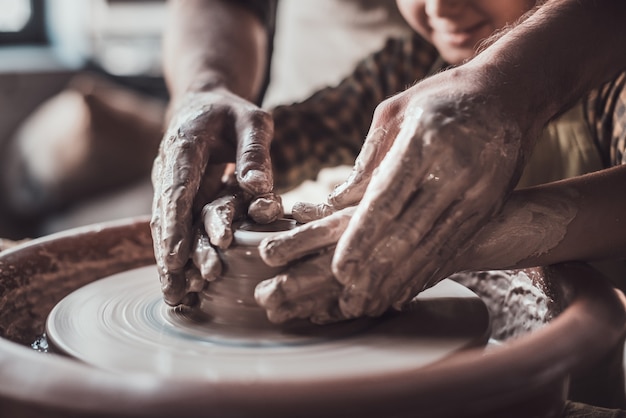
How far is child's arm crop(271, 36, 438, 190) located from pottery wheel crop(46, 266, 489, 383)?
804 millimetres

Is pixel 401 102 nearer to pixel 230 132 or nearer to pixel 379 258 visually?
pixel 379 258

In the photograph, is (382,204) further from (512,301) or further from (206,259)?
(512,301)

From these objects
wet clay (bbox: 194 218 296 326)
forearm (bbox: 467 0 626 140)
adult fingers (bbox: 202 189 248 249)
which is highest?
A: forearm (bbox: 467 0 626 140)

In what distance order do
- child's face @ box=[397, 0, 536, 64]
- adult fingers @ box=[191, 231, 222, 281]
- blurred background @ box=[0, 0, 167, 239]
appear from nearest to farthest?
adult fingers @ box=[191, 231, 222, 281], child's face @ box=[397, 0, 536, 64], blurred background @ box=[0, 0, 167, 239]

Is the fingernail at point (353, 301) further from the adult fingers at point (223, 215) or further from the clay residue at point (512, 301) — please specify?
the clay residue at point (512, 301)

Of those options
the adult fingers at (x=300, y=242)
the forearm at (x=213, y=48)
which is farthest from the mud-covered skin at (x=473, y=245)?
the forearm at (x=213, y=48)

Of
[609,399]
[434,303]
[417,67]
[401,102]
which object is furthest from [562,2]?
[417,67]

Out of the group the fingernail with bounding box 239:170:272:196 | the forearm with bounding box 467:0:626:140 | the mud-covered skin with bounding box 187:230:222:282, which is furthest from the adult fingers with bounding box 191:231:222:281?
the forearm with bounding box 467:0:626:140

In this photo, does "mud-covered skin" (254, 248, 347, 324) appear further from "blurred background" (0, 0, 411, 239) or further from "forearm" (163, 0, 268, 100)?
"blurred background" (0, 0, 411, 239)

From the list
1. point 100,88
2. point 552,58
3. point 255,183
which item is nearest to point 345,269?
point 255,183

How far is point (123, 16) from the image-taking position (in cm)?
450

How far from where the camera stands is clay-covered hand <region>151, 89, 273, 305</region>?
97cm

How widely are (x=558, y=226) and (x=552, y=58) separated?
0.73ft

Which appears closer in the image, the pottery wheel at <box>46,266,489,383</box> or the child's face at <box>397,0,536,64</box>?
the pottery wheel at <box>46,266,489,383</box>
